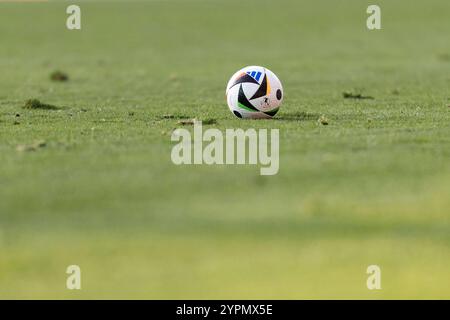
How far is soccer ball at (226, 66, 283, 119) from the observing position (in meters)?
20.9

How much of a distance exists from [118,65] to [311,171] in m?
36.1

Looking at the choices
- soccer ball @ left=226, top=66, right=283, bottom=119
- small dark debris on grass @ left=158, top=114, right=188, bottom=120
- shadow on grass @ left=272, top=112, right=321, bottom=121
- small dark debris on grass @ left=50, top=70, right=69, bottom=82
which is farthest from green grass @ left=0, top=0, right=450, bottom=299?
small dark debris on grass @ left=50, top=70, right=69, bottom=82

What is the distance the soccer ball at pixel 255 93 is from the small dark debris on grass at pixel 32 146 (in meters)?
4.98

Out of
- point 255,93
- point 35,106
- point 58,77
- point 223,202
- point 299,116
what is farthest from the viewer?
point 58,77

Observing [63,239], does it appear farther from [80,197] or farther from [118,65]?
[118,65]

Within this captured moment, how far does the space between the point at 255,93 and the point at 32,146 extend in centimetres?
552

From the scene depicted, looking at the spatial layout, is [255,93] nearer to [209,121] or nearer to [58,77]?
[209,121]

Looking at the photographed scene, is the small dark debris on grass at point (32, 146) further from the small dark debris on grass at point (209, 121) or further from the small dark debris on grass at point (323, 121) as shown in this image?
the small dark debris on grass at point (323, 121)

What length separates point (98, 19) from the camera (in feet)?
279

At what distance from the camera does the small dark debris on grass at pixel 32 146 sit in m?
17.2

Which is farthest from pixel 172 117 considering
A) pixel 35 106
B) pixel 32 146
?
pixel 32 146

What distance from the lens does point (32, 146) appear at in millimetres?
17391

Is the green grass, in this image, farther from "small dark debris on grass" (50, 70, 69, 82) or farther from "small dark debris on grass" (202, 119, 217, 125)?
"small dark debris on grass" (50, 70, 69, 82)

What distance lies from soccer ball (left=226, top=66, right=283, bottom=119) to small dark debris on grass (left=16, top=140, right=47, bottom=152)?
498cm
